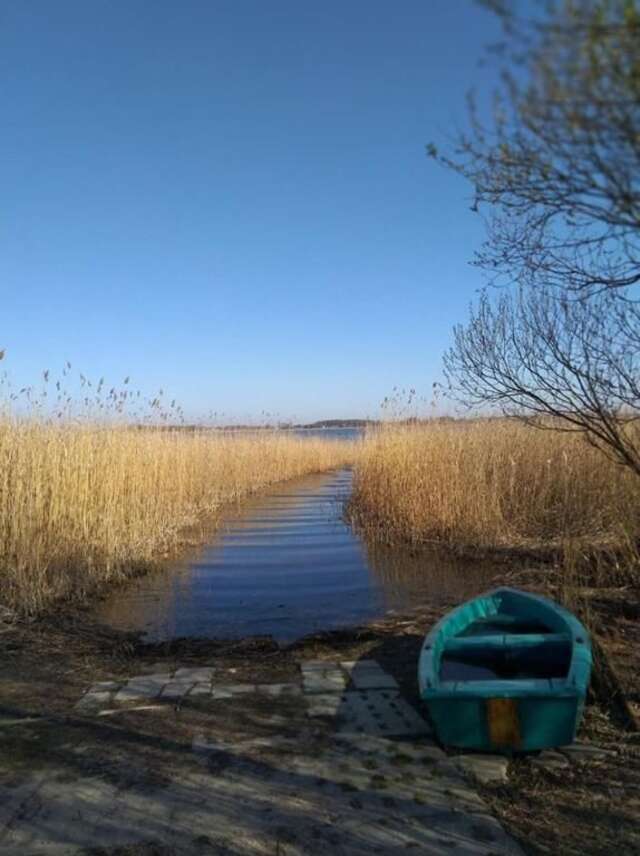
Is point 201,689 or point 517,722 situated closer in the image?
point 517,722

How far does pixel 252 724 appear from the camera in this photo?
369 cm

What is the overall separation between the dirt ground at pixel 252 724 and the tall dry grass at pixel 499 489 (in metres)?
2.74

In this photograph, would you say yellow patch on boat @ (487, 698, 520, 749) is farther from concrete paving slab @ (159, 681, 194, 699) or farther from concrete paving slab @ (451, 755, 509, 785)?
concrete paving slab @ (159, 681, 194, 699)

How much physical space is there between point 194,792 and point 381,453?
10.3 m

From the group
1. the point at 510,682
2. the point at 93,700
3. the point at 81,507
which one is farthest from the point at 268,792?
the point at 81,507

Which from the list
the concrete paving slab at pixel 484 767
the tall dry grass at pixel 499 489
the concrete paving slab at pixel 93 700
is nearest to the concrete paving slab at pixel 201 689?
the concrete paving slab at pixel 93 700

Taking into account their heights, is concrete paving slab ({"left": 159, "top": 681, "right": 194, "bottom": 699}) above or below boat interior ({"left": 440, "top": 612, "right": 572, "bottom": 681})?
below

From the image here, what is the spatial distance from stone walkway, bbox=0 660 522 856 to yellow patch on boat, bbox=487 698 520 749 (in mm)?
238

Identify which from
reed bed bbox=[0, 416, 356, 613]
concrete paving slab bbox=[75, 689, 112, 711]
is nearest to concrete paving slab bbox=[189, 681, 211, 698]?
concrete paving slab bbox=[75, 689, 112, 711]

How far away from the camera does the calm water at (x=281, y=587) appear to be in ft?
21.9

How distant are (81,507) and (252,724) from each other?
481cm

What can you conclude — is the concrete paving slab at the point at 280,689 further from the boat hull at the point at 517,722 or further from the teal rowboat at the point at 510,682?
the boat hull at the point at 517,722

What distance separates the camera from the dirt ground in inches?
108

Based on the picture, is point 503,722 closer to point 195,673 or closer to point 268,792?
point 268,792
